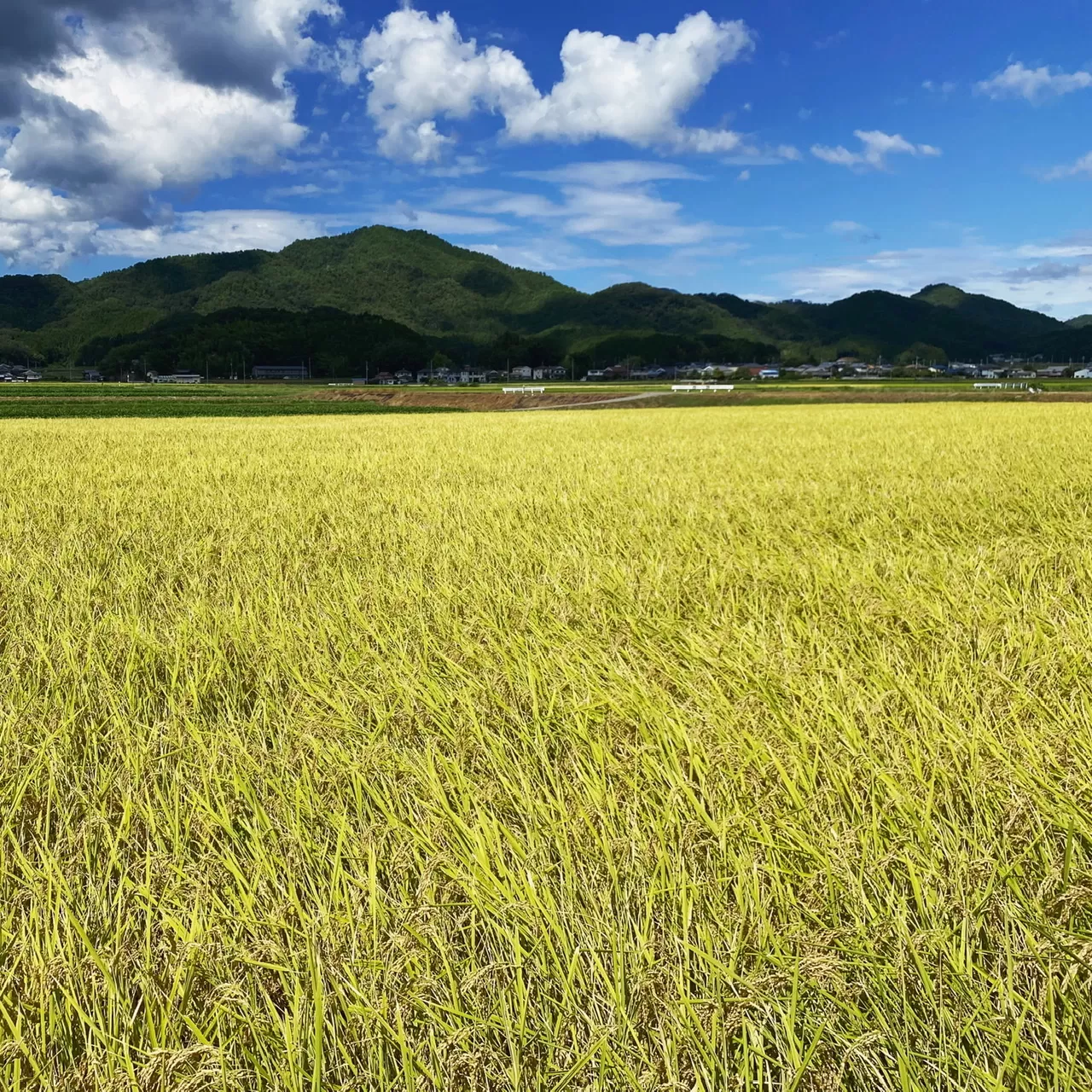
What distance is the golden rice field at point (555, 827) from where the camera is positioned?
1.26 meters

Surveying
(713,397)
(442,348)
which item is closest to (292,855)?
(713,397)

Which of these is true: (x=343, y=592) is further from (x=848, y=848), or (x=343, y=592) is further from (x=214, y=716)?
(x=848, y=848)

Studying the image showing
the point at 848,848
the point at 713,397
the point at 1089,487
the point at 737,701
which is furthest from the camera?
the point at 713,397

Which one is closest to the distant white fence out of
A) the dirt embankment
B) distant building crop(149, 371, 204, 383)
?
the dirt embankment

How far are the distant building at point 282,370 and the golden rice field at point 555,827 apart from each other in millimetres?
142680

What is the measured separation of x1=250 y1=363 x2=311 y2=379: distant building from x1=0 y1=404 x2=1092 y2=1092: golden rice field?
143 m

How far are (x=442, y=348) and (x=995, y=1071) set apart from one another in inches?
7058

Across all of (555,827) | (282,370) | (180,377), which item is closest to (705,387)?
(555,827)

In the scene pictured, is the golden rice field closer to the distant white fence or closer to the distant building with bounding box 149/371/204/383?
the distant white fence

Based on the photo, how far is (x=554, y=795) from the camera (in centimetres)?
203

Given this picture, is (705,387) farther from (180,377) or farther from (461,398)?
(180,377)

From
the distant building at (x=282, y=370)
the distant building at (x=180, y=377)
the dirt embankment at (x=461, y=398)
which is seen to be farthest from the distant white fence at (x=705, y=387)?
the distant building at (x=180, y=377)

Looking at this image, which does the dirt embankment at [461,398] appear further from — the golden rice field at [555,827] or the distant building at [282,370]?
the distant building at [282,370]

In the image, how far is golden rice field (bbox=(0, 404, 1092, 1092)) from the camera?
126 centimetres
